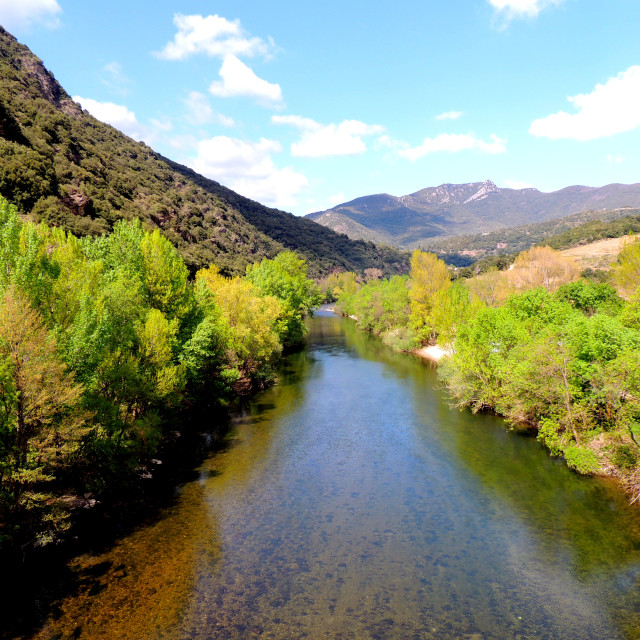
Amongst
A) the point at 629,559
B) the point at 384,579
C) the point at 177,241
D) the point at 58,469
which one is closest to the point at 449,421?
the point at 629,559

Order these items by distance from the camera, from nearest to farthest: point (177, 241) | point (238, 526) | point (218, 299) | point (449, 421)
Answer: point (238, 526) → point (449, 421) → point (218, 299) → point (177, 241)

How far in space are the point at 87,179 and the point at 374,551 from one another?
73018mm

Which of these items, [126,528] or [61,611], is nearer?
[61,611]

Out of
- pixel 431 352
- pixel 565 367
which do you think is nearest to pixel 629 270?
pixel 431 352

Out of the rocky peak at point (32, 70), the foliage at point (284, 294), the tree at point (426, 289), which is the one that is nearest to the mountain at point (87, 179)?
the rocky peak at point (32, 70)

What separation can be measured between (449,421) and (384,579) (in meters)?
21.3

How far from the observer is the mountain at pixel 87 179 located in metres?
54.9

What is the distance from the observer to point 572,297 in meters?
45.6

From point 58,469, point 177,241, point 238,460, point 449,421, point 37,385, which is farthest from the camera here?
point 177,241

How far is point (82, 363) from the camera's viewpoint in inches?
808

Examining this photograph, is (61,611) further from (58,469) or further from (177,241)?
(177,241)

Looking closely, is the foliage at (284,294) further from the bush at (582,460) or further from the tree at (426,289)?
the bush at (582,460)

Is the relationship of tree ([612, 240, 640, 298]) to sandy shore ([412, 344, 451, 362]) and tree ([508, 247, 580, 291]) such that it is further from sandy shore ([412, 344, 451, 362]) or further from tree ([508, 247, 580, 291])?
sandy shore ([412, 344, 451, 362])

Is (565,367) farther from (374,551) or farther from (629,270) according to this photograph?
(629,270)
